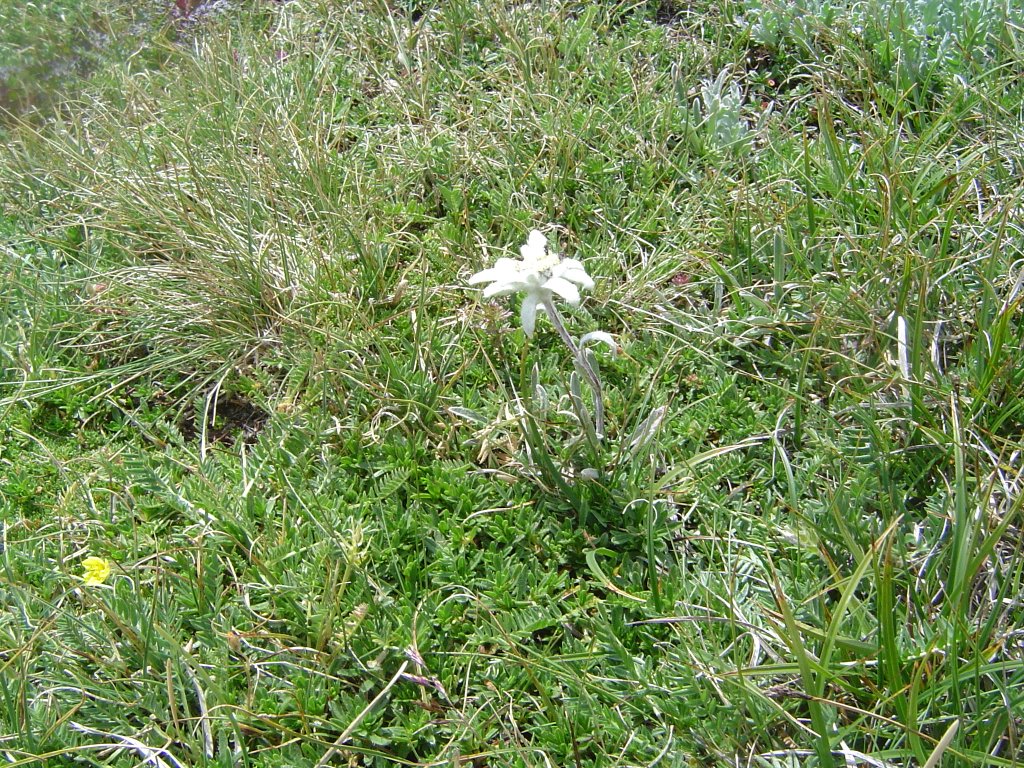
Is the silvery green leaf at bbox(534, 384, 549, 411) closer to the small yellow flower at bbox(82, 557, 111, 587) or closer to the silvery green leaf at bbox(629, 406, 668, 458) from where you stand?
the silvery green leaf at bbox(629, 406, 668, 458)

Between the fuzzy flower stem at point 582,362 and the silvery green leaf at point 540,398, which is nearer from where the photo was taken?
the fuzzy flower stem at point 582,362

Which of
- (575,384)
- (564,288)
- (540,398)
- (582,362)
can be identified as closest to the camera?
(564,288)

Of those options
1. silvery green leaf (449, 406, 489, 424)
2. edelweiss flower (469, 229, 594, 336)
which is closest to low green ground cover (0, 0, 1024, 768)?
silvery green leaf (449, 406, 489, 424)

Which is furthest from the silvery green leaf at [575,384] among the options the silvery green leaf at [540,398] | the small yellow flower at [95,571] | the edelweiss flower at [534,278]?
the small yellow flower at [95,571]

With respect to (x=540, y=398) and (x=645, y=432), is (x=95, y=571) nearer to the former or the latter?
(x=540, y=398)

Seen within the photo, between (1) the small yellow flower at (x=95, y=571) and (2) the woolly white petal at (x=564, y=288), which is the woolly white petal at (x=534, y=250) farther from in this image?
(1) the small yellow flower at (x=95, y=571)

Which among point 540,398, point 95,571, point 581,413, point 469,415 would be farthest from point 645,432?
point 95,571

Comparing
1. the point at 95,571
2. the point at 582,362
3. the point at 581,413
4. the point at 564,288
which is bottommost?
the point at 95,571
